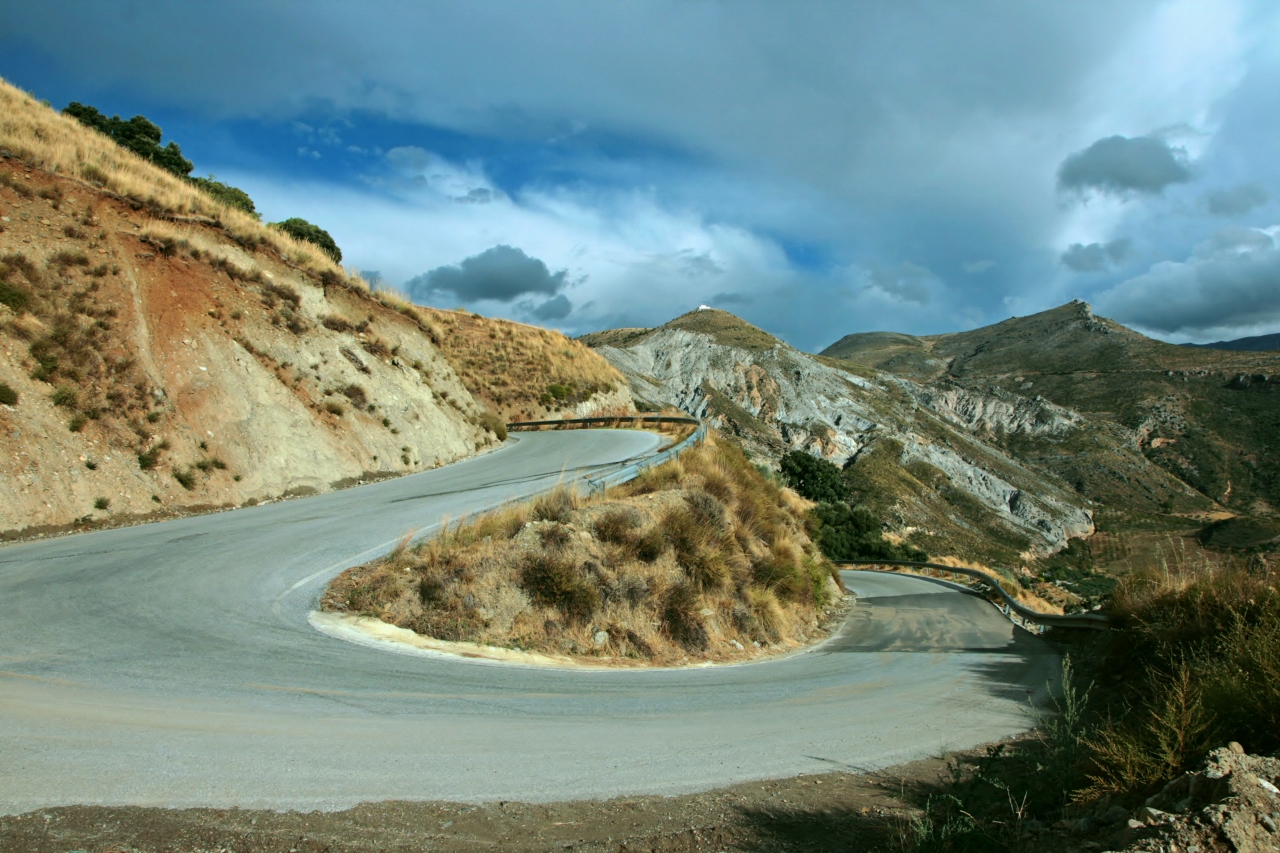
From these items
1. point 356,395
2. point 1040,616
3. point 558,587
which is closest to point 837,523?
point 1040,616

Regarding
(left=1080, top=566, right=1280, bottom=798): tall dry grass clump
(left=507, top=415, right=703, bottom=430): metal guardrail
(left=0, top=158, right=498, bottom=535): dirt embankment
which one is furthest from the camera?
(left=507, top=415, right=703, bottom=430): metal guardrail

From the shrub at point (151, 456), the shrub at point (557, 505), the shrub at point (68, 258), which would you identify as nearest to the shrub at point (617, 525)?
the shrub at point (557, 505)

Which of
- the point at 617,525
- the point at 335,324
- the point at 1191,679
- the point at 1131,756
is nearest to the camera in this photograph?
the point at 1131,756

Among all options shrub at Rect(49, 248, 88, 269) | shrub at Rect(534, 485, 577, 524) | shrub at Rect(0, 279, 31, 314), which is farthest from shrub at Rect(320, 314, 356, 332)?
shrub at Rect(534, 485, 577, 524)

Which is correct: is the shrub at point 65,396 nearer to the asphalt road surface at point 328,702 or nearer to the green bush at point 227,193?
→ the asphalt road surface at point 328,702

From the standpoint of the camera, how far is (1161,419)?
118750 mm

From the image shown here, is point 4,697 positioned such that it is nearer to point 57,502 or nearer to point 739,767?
point 739,767

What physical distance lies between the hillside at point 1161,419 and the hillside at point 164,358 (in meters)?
113

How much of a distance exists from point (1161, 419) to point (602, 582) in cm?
13882

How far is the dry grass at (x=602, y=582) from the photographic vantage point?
9562mm

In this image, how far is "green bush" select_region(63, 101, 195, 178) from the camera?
35.4 m

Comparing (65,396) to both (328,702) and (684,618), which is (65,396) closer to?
(328,702)

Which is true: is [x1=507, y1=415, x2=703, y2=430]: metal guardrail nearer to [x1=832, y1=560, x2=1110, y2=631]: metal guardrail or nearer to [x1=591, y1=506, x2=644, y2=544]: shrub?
[x1=832, y1=560, x2=1110, y2=631]: metal guardrail

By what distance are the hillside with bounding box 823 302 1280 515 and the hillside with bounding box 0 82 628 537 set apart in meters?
113
